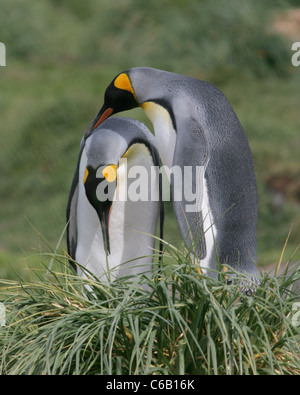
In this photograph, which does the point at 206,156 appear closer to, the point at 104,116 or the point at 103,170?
the point at 103,170

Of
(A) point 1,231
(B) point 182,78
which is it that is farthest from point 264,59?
(B) point 182,78

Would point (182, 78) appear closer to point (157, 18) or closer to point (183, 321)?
point (183, 321)

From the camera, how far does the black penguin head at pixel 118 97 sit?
7.57 ft

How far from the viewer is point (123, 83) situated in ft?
7.57

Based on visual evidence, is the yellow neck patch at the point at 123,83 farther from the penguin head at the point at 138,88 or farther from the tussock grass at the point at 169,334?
the tussock grass at the point at 169,334

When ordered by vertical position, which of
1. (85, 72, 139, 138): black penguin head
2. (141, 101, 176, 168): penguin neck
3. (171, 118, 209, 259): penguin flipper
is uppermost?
(85, 72, 139, 138): black penguin head

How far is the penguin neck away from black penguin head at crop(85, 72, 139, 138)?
0.07 meters

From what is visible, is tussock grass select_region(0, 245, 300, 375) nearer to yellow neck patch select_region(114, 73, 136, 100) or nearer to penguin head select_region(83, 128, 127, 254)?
penguin head select_region(83, 128, 127, 254)

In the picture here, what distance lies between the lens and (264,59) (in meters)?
6.27

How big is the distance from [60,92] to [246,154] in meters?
4.25

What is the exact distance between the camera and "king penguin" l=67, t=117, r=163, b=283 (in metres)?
2.19

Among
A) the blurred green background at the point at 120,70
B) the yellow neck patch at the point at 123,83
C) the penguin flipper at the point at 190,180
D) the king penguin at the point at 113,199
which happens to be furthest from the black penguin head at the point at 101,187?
the blurred green background at the point at 120,70

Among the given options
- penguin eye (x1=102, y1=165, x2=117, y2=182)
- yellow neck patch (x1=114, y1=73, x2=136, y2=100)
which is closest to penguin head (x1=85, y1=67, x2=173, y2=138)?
yellow neck patch (x1=114, y1=73, x2=136, y2=100)

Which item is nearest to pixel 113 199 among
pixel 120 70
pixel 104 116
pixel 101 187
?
pixel 101 187
